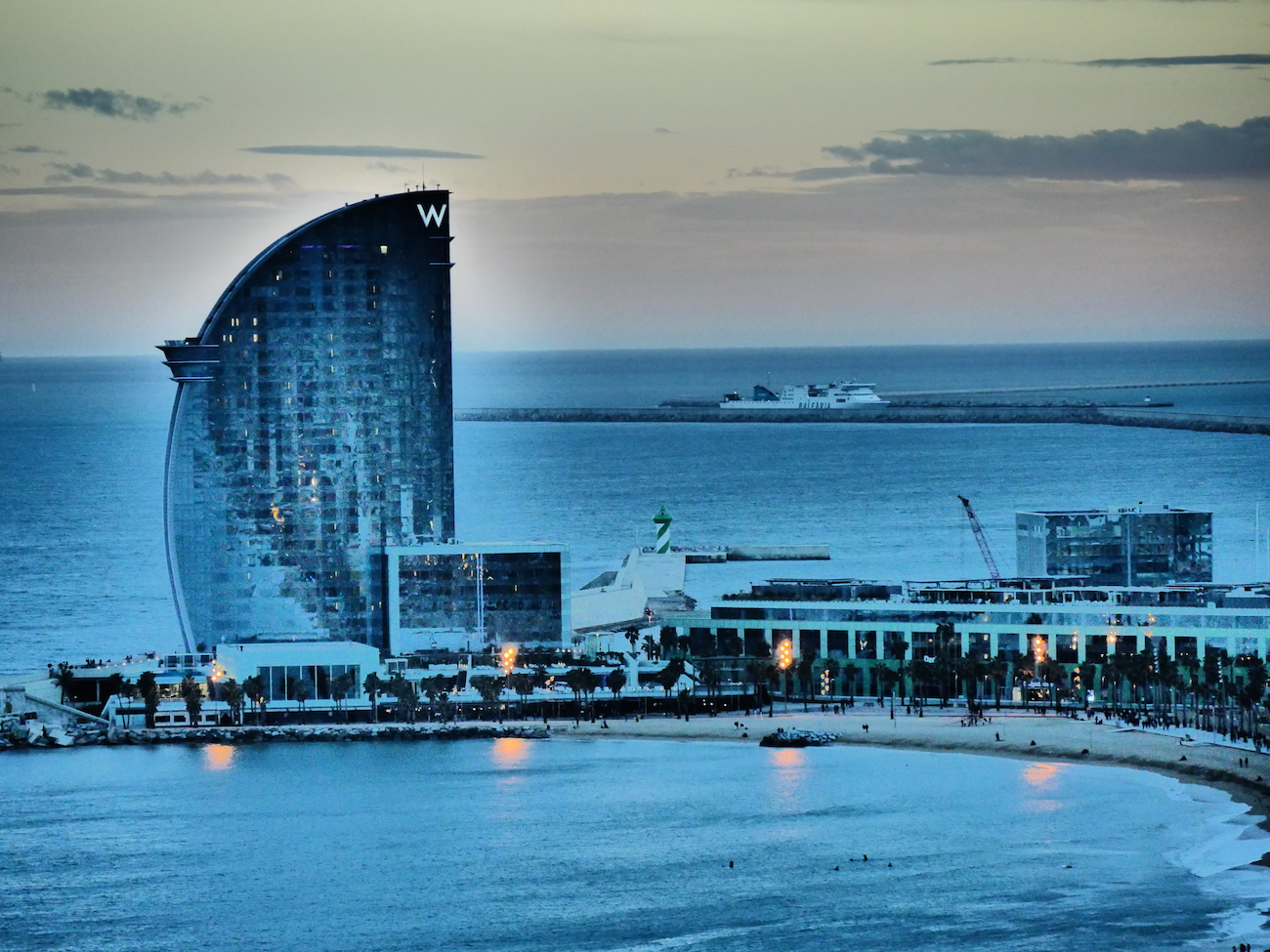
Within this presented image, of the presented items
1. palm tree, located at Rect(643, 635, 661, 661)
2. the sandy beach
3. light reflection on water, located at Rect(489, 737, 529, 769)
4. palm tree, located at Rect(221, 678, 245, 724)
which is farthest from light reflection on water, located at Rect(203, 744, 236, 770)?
palm tree, located at Rect(643, 635, 661, 661)

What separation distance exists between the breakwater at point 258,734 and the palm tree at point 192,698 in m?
0.67

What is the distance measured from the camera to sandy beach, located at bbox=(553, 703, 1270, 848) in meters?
73.5

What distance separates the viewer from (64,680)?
3501 inches

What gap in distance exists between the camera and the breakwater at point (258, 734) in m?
84.3

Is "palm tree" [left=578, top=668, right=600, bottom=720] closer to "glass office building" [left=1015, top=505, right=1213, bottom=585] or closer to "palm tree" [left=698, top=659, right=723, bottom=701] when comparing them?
"palm tree" [left=698, top=659, right=723, bottom=701]

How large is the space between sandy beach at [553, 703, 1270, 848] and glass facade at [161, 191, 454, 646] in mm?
14145

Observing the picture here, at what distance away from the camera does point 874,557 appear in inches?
5231

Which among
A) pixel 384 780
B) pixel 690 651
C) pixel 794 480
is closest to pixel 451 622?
pixel 690 651

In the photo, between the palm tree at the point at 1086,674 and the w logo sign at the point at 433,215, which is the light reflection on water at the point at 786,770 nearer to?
the palm tree at the point at 1086,674

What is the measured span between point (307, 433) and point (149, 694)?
44.6 ft

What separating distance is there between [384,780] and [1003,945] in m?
26.2

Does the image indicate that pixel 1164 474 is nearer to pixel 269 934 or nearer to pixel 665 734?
pixel 665 734

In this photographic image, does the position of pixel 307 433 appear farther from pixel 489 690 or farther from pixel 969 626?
pixel 969 626

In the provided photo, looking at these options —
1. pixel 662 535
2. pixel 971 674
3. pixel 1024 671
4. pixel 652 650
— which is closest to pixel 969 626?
pixel 1024 671
